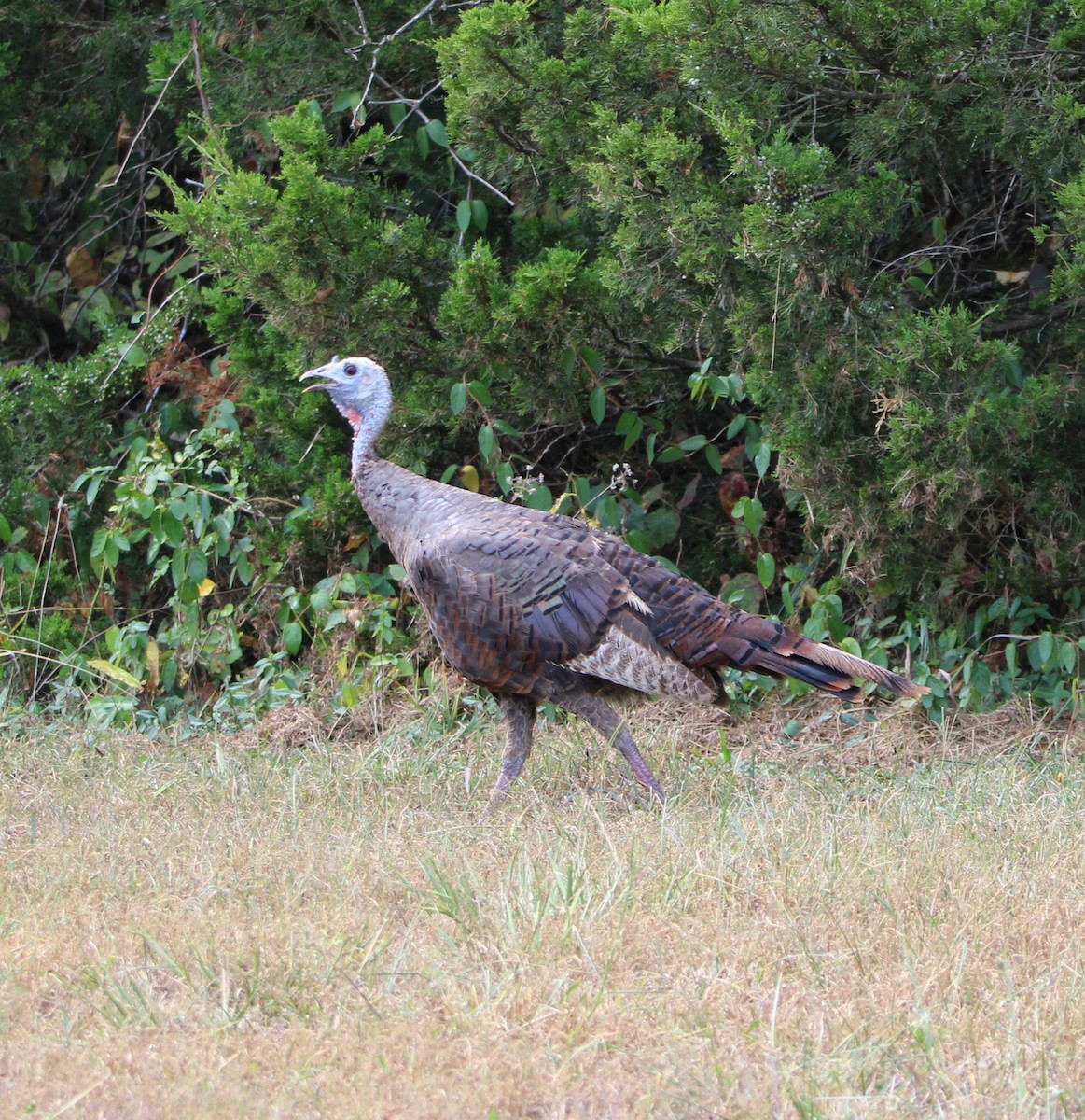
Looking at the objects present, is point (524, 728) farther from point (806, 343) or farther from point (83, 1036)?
point (83, 1036)

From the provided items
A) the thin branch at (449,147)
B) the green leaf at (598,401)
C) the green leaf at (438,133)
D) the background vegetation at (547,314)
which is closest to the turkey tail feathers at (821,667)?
the background vegetation at (547,314)

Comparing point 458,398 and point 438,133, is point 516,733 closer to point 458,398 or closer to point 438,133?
point 458,398

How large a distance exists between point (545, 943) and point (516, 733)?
1.63 m

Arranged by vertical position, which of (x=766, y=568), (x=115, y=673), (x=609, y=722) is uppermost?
(x=609, y=722)

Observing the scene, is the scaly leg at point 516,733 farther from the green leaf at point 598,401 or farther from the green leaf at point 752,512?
the green leaf at point 752,512

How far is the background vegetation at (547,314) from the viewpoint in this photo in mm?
4969

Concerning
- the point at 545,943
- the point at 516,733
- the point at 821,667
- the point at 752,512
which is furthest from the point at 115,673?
the point at 545,943

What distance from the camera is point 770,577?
247 inches

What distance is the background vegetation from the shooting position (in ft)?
16.3

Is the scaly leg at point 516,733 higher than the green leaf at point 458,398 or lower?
lower

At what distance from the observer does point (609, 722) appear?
4781 millimetres

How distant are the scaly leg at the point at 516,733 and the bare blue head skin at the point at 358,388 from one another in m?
1.10

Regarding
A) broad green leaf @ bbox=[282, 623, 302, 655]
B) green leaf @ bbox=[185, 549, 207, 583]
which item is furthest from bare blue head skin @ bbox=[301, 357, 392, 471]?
green leaf @ bbox=[185, 549, 207, 583]

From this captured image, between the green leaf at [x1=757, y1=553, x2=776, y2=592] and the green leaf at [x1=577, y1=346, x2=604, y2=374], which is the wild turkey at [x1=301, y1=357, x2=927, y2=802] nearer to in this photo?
the green leaf at [x1=577, y1=346, x2=604, y2=374]
